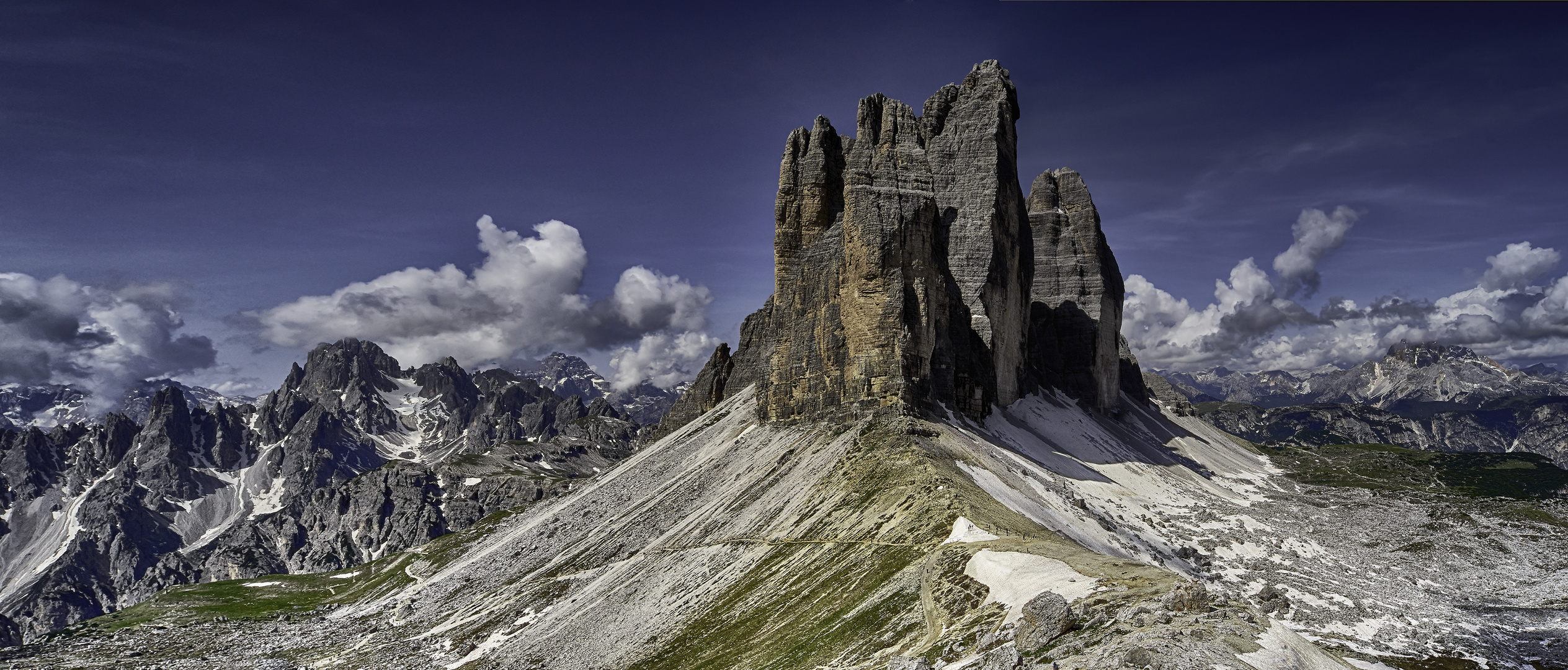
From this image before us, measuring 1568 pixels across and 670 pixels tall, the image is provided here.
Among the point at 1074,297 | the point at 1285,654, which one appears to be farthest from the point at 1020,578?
the point at 1074,297

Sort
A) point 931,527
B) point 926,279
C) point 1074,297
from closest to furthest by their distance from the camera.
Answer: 1. point 931,527
2. point 926,279
3. point 1074,297

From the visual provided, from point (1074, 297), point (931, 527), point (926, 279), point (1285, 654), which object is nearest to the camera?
point (1285, 654)

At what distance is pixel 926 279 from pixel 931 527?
145ft

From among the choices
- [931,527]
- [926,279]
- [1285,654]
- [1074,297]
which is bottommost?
[1285,654]

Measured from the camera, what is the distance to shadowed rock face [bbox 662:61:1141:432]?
291 feet

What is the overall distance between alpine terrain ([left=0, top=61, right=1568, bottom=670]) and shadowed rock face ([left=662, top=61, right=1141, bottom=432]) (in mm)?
470

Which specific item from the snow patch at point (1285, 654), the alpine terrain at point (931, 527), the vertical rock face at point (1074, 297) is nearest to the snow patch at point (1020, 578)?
the alpine terrain at point (931, 527)

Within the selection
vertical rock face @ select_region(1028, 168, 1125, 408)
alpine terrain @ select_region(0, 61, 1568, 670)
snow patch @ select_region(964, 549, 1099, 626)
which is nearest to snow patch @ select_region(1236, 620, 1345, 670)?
alpine terrain @ select_region(0, 61, 1568, 670)

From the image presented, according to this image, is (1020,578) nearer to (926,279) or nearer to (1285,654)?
(1285,654)

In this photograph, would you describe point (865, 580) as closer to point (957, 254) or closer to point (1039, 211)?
point (957, 254)

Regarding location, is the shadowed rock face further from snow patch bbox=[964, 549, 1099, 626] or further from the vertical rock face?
snow patch bbox=[964, 549, 1099, 626]

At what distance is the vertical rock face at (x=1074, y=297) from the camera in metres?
149

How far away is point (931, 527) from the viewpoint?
166 feet

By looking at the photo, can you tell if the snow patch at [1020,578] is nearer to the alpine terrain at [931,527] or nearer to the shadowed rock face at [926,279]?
the alpine terrain at [931,527]
